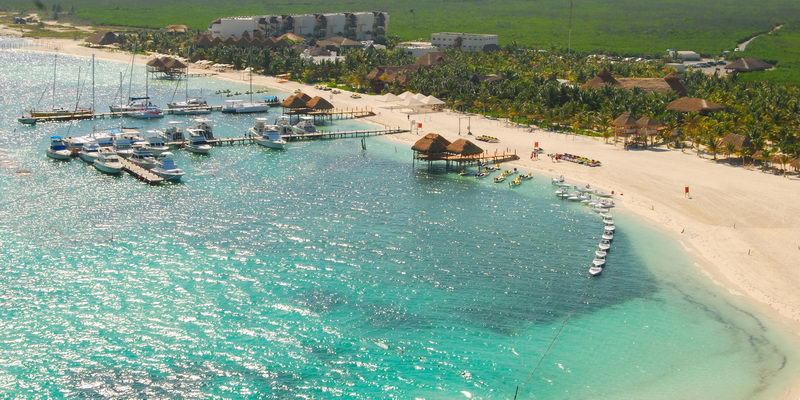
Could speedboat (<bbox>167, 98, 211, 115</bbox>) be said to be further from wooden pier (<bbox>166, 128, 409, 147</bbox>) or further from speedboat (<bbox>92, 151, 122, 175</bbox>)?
speedboat (<bbox>92, 151, 122, 175</bbox>)

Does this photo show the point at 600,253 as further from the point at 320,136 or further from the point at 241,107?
the point at 241,107

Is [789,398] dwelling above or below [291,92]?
below

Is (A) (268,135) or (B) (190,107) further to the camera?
(B) (190,107)

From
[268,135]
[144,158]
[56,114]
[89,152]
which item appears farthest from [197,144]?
[56,114]

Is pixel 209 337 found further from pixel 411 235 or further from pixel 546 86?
pixel 546 86

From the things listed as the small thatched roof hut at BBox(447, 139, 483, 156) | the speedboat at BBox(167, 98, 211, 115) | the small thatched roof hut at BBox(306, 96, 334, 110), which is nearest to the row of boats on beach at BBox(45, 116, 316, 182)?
the small thatched roof hut at BBox(306, 96, 334, 110)

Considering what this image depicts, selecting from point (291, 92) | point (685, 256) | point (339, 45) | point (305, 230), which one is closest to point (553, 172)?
point (685, 256)

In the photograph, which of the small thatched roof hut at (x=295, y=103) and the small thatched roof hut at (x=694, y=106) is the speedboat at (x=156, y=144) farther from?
the small thatched roof hut at (x=694, y=106)

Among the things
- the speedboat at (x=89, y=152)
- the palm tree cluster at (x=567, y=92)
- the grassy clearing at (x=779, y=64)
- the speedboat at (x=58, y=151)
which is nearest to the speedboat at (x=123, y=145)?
the speedboat at (x=89, y=152)
